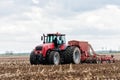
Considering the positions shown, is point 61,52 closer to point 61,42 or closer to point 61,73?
point 61,42

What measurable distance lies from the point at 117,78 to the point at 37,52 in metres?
13.1

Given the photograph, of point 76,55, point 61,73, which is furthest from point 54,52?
point 61,73

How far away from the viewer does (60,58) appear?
32.9 m

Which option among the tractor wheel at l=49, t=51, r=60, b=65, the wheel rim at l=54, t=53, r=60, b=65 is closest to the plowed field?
the tractor wheel at l=49, t=51, r=60, b=65

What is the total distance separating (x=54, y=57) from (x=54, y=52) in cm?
44

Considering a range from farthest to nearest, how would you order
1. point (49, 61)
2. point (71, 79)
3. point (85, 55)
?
point (85, 55), point (49, 61), point (71, 79)

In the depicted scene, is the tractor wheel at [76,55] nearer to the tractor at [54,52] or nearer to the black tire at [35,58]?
the tractor at [54,52]

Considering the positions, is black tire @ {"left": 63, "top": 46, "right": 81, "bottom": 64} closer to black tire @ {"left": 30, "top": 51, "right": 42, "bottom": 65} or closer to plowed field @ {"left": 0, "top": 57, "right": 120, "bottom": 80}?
black tire @ {"left": 30, "top": 51, "right": 42, "bottom": 65}

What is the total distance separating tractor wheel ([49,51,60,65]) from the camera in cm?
3134

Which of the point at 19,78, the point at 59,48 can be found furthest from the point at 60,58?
the point at 19,78

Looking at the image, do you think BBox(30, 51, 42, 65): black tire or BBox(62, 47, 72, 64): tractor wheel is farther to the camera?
BBox(62, 47, 72, 64): tractor wheel

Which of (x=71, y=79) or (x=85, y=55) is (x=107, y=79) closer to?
(x=71, y=79)

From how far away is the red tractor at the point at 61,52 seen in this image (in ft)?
104

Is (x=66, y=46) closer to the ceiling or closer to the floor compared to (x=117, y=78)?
closer to the ceiling
